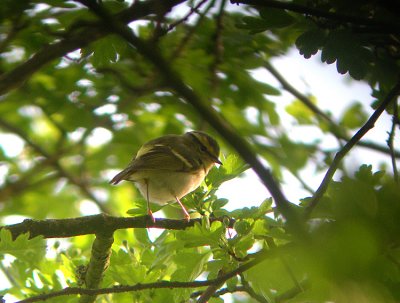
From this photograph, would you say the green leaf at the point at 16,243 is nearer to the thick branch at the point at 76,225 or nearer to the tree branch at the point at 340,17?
the thick branch at the point at 76,225

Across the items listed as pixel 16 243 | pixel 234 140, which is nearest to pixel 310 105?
Result: pixel 16 243

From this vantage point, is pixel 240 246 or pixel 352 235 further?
pixel 240 246

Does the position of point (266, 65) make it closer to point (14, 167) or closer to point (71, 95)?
point (71, 95)

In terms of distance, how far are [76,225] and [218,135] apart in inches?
28.8

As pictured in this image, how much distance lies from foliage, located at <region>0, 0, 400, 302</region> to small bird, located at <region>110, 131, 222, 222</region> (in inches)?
7.7

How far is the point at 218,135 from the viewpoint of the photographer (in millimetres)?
2213

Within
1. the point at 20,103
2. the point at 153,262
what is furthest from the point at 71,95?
the point at 153,262

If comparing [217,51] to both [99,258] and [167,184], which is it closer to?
[167,184]

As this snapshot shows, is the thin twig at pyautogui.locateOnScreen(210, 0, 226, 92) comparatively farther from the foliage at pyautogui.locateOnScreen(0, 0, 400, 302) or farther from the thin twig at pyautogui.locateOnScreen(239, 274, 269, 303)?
the thin twig at pyautogui.locateOnScreen(239, 274, 269, 303)

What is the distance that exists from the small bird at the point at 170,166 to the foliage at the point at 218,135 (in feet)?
0.64

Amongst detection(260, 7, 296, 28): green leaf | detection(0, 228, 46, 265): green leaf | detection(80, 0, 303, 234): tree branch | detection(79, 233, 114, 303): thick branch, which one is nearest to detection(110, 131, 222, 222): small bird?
detection(79, 233, 114, 303): thick branch

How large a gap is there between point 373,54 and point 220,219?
86 cm

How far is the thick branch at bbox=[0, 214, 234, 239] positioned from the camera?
2.45m

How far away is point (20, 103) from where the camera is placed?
405cm
